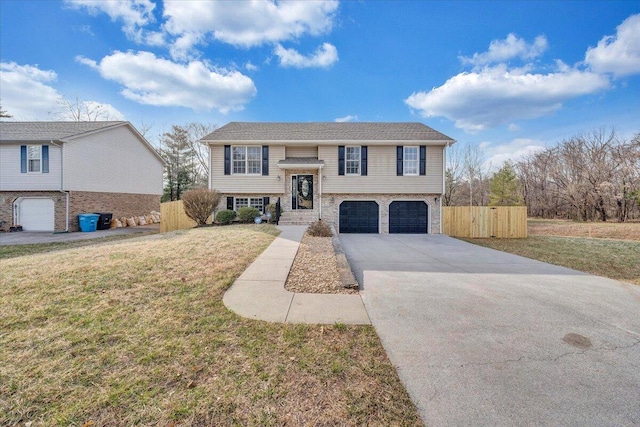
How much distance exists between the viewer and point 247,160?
15305mm

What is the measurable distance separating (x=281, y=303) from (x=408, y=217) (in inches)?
506

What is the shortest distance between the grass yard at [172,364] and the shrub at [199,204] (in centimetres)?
890

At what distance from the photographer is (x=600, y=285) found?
559cm

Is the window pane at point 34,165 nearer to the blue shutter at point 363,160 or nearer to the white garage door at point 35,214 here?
the white garage door at point 35,214

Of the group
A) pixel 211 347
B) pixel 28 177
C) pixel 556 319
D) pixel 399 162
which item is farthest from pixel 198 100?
pixel 556 319

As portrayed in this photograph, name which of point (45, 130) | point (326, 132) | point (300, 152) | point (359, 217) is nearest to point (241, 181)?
point (300, 152)

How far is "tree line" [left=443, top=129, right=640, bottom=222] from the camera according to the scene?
2138 centimetres

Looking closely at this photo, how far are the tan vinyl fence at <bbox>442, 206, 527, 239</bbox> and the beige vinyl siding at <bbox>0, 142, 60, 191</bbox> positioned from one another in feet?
75.3

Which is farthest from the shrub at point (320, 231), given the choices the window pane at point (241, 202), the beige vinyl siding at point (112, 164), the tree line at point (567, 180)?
the tree line at point (567, 180)

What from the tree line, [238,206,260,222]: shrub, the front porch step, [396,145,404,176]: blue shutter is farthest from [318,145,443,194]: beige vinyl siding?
the tree line

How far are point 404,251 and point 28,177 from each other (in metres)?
20.9

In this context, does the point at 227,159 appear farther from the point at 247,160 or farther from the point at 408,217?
the point at 408,217

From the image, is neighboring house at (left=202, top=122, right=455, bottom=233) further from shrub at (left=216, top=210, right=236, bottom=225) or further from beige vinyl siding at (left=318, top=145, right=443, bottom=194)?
shrub at (left=216, top=210, right=236, bottom=225)

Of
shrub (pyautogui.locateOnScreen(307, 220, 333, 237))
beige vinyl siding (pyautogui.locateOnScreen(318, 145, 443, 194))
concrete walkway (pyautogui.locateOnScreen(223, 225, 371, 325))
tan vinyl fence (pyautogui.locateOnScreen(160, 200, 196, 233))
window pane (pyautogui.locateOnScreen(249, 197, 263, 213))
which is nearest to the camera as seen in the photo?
concrete walkway (pyautogui.locateOnScreen(223, 225, 371, 325))
